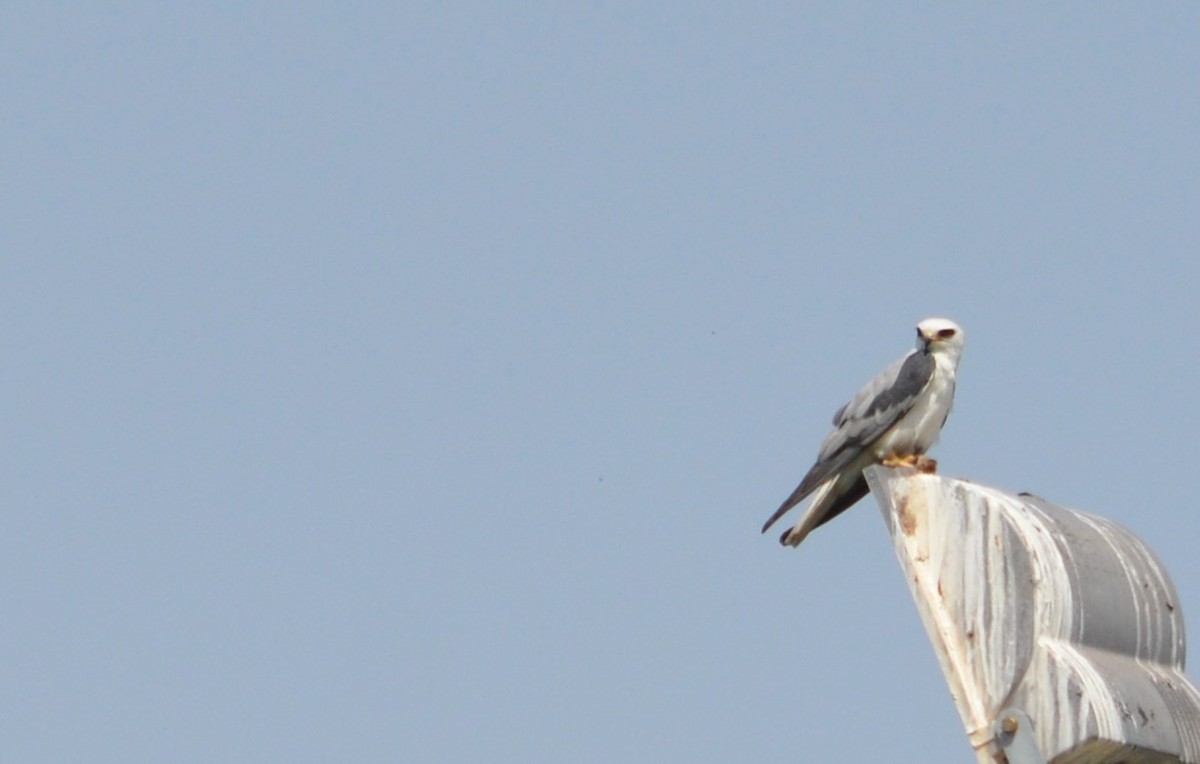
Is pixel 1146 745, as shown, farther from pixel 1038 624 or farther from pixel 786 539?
pixel 786 539

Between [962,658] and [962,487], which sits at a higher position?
[962,487]

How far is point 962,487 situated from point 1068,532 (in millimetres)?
312

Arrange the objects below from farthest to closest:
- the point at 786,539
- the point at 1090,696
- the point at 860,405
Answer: the point at 860,405
the point at 786,539
the point at 1090,696

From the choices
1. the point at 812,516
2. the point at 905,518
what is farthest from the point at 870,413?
the point at 905,518

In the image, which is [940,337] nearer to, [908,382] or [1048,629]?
[908,382]

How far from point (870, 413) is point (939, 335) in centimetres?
76

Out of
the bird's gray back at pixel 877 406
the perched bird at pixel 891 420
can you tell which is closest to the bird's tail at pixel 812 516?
the perched bird at pixel 891 420

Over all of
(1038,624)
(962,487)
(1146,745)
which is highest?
(962,487)

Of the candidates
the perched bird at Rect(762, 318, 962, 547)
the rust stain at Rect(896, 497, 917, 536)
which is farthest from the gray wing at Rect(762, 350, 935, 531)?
the rust stain at Rect(896, 497, 917, 536)

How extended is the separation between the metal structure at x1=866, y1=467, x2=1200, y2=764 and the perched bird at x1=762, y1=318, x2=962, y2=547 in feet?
10.0

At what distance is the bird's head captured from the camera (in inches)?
376

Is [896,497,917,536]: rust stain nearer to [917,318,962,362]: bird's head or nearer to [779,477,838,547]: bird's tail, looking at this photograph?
[779,477,838,547]: bird's tail

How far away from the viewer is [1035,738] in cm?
460

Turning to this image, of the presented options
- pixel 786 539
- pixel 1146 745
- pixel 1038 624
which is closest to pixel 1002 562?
pixel 1038 624
